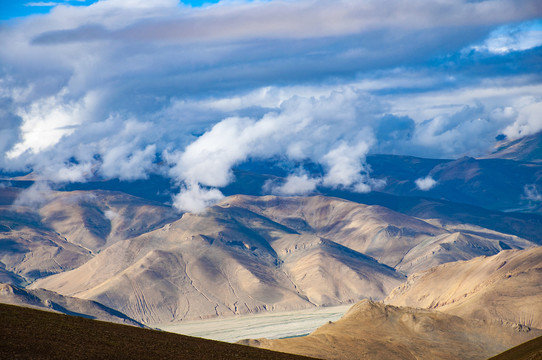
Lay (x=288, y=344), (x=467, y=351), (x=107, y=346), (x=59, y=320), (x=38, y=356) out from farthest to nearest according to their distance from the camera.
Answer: (x=467, y=351)
(x=288, y=344)
(x=59, y=320)
(x=107, y=346)
(x=38, y=356)

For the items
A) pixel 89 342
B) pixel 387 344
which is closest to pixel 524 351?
pixel 89 342

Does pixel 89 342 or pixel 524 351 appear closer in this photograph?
pixel 89 342

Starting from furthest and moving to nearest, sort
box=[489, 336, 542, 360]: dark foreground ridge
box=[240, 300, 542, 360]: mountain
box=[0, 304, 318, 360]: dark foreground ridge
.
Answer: box=[240, 300, 542, 360]: mountain → box=[489, 336, 542, 360]: dark foreground ridge → box=[0, 304, 318, 360]: dark foreground ridge

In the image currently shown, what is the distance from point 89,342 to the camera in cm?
7350

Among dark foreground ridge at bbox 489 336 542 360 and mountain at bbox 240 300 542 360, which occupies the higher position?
dark foreground ridge at bbox 489 336 542 360

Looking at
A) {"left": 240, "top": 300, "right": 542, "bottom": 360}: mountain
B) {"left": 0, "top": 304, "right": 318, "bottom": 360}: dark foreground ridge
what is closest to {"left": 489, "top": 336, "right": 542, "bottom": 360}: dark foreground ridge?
{"left": 0, "top": 304, "right": 318, "bottom": 360}: dark foreground ridge

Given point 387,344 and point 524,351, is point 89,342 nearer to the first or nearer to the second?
point 524,351

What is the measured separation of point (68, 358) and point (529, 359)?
46.7 m

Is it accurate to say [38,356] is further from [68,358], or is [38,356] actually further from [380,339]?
[380,339]

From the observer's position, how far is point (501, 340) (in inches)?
7785

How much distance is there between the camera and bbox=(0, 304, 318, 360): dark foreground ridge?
223 ft

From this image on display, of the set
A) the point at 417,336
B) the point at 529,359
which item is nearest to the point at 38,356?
the point at 529,359

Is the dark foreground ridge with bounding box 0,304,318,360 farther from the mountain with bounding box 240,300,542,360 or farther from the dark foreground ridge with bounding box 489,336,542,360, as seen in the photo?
the mountain with bounding box 240,300,542,360

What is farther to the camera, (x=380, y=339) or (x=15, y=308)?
(x=380, y=339)
